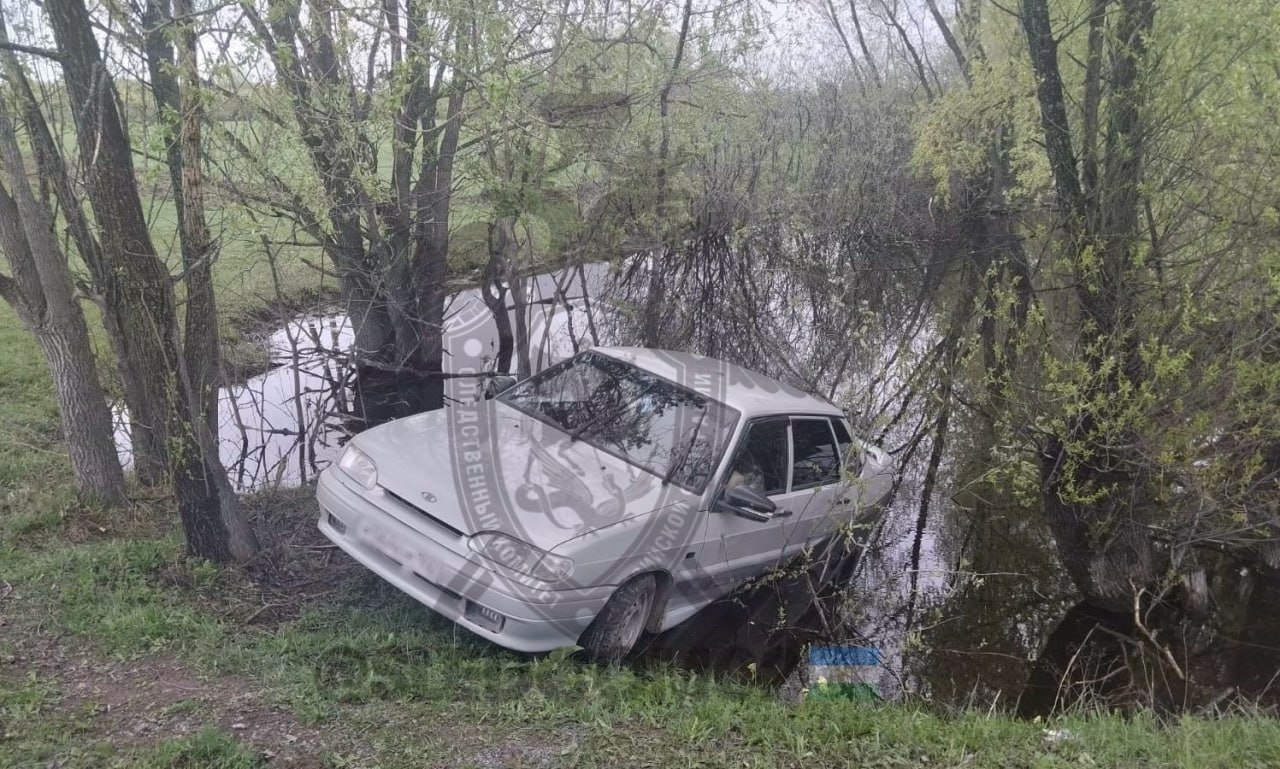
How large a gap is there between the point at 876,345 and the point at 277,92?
689 centimetres

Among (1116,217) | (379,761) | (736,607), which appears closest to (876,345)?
(1116,217)

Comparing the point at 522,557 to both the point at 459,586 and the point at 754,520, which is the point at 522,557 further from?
the point at 754,520

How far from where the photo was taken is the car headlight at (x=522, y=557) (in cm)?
461

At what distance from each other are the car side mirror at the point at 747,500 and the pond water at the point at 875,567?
81cm

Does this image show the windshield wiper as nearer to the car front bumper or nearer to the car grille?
the car front bumper

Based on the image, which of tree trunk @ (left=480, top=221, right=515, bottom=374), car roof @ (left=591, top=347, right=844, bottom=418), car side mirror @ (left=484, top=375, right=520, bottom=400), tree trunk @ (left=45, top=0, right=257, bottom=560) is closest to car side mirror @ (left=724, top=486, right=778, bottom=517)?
car roof @ (left=591, top=347, right=844, bottom=418)

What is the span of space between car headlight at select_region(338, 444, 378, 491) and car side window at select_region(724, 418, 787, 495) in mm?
2183

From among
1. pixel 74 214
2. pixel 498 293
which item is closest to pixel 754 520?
pixel 74 214

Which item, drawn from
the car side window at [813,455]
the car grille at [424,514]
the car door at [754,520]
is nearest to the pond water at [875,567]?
the car door at [754,520]

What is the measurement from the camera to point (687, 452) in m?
5.61

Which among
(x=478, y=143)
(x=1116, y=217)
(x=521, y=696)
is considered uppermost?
(x=478, y=143)

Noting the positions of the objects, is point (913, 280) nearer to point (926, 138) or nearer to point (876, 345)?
point (926, 138)

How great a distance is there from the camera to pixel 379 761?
3.70 metres

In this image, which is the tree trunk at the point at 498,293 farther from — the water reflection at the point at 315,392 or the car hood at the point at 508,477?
the car hood at the point at 508,477
